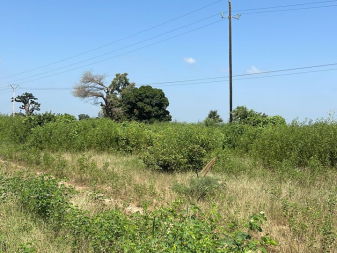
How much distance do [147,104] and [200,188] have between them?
119 feet

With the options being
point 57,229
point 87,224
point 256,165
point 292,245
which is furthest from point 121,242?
point 256,165

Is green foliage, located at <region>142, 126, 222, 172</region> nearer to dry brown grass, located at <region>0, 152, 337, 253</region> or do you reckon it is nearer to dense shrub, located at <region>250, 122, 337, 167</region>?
dry brown grass, located at <region>0, 152, 337, 253</region>

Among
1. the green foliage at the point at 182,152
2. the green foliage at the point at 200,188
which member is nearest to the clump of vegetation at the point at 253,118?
the green foliage at the point at 182,152

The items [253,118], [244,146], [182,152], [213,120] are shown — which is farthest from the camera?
[213,120]

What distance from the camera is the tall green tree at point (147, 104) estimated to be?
1703 inches

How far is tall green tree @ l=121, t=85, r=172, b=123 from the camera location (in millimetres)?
43250

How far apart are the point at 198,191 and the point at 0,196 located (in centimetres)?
369

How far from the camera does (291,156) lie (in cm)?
1074

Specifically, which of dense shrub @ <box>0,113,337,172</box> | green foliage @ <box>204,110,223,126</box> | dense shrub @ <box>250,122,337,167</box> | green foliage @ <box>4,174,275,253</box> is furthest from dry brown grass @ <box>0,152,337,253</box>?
green foliage @ <box>204,110,223,126</box>

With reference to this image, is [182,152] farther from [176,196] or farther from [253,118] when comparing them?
[253,118]

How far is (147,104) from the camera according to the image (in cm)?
4331

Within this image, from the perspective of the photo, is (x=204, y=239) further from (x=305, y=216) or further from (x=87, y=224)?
(x=305, y=216)

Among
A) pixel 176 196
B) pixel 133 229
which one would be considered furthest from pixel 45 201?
pixel 176 196

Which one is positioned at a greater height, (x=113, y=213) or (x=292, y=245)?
(x=113, y=213)
